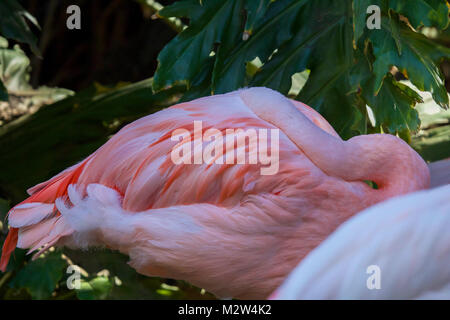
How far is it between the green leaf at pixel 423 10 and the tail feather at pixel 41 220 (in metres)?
0.94

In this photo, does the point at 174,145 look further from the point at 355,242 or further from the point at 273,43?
the point at 355,242

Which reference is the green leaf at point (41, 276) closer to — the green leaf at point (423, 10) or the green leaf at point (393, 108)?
the green leaf at point (393, 108)

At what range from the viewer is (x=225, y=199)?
1.70m

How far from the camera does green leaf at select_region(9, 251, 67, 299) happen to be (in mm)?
2590

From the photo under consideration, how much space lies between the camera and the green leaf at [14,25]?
2.88 meters

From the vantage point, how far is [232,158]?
168cm

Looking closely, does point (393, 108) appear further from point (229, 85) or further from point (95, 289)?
point (95, 289)

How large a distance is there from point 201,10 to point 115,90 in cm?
95

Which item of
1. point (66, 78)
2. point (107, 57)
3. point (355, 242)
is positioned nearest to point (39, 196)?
point (355, 242)

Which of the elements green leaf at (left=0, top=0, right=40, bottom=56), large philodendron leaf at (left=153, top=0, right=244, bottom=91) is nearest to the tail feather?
large philodendron leaf at (left=153, top=0, right=244, bottom=91)

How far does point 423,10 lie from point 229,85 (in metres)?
0.60

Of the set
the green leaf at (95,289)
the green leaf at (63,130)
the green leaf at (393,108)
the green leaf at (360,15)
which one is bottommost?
the green leaf at (95,289)

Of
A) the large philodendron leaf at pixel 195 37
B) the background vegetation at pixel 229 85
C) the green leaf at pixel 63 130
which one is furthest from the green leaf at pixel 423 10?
the green leaf at pixel 63 130

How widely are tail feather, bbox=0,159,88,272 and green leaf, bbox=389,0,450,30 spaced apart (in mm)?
935
